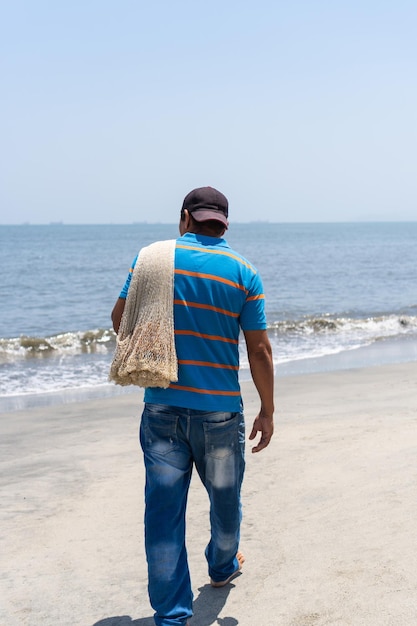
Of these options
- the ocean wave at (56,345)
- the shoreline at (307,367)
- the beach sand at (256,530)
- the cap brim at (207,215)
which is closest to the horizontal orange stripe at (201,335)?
the cap brim at (207,215)

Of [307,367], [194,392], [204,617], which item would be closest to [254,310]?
[194,392]

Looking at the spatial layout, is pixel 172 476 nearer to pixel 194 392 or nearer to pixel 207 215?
pixel 194 392

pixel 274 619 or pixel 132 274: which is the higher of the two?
pixel 132 274

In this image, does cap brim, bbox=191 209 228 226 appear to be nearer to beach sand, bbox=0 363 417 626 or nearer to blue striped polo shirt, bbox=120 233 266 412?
blue striped polo shirt, bbox=120 233 266 412

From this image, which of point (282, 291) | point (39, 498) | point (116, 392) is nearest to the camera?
point (39, 498)

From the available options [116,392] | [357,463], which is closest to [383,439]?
[357,463]

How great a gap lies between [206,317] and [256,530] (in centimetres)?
180

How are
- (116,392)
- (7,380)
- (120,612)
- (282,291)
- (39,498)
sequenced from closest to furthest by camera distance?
(120,612), (39,498), (116,392), (7,380), (282,291)

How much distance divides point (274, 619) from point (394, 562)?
30.6 inches

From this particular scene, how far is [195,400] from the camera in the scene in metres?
3.29

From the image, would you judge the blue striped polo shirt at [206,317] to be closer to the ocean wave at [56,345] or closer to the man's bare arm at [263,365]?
the man's bare arm at [263,365]

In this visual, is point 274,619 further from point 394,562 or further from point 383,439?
point 383,439

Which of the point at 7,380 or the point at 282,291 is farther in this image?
the point at 282,291

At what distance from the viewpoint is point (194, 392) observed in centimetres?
329
